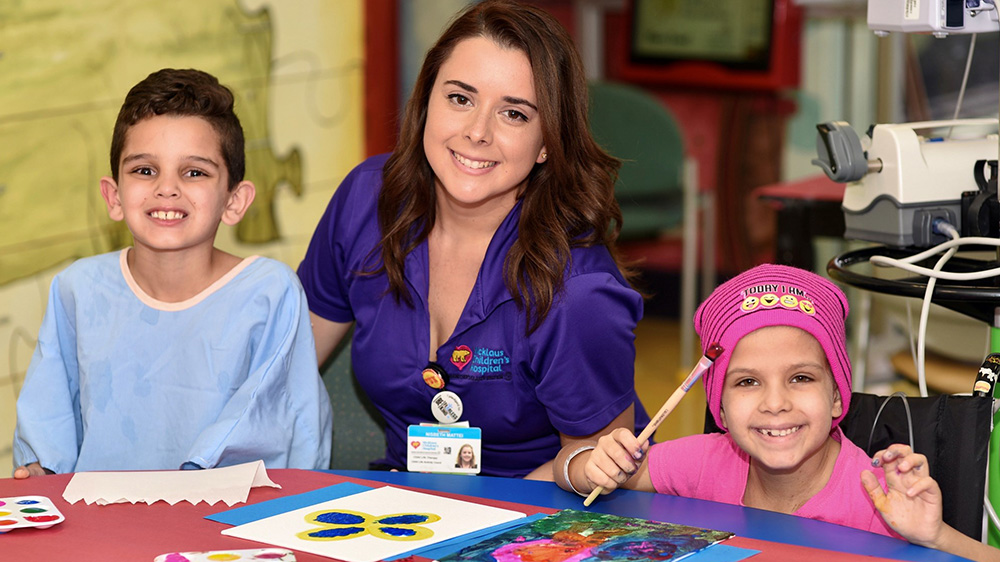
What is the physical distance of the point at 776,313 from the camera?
1.53 m

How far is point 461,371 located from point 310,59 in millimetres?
2241

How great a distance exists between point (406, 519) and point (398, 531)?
0.15 feet

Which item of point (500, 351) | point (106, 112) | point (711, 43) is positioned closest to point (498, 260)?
point (500, 351)

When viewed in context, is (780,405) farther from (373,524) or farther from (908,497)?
(373,524)

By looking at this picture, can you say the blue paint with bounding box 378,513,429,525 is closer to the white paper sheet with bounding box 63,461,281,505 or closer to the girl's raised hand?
the white paper sheet with bounding box 63,461,281,505

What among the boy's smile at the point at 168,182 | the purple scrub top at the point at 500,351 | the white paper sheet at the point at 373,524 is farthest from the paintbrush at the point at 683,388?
the boy's smile at the point at 168,182

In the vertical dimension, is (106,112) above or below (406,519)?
above

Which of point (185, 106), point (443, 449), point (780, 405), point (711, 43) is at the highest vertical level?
point (711, 43)

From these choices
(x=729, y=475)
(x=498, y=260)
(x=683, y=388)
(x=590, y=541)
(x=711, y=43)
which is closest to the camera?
(x=590, y=541)

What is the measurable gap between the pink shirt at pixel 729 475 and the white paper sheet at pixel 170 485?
583 millimetres

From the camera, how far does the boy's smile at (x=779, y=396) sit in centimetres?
150

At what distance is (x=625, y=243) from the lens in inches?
193

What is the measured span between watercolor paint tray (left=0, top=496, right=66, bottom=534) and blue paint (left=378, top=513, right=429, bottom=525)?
37cm

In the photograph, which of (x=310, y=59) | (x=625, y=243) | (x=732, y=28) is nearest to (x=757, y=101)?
(x=732, y=28)
